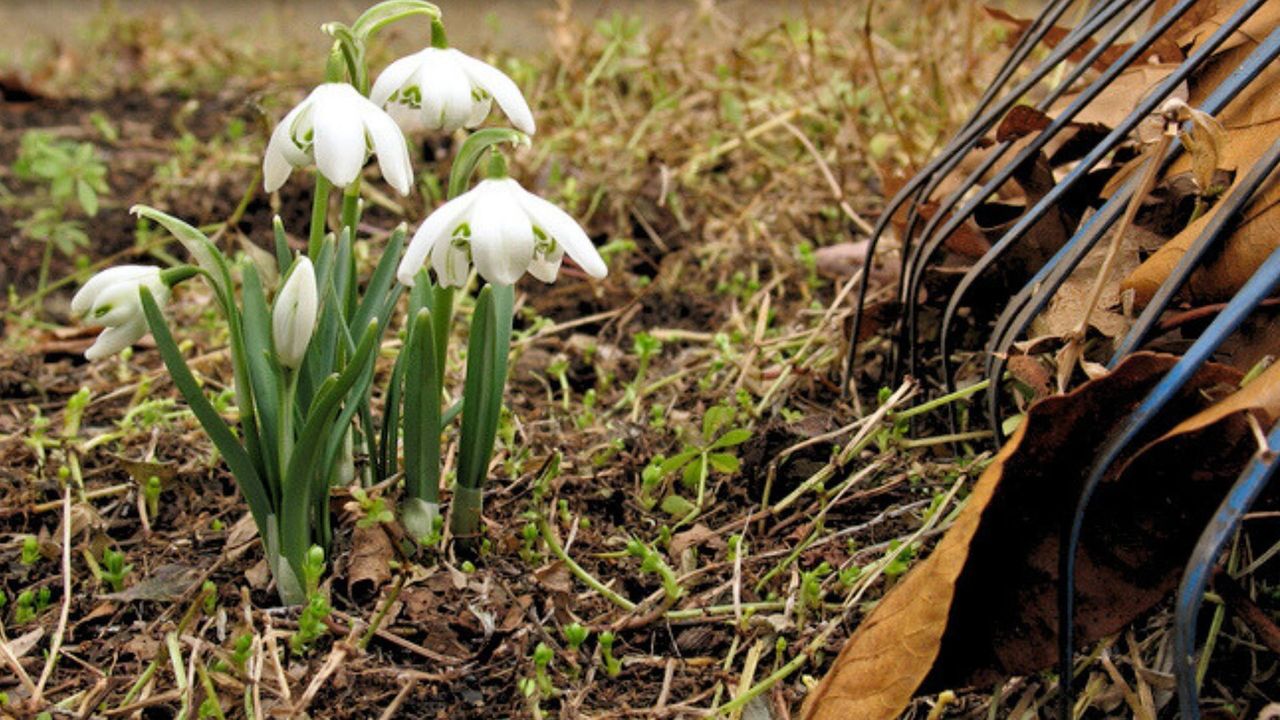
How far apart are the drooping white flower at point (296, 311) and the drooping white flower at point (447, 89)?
0.20 meters

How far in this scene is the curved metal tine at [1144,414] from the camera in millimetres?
1249

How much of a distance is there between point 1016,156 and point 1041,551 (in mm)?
603

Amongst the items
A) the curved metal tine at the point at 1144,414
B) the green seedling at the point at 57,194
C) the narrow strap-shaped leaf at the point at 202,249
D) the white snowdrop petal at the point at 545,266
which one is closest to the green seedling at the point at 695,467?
the white snowdrop petal at the point at 545,266

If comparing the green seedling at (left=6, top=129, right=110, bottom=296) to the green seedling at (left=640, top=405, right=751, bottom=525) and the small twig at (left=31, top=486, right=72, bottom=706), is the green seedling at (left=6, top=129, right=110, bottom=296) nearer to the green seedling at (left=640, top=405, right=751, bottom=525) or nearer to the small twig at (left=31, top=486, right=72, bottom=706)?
the small twig at (left=31, top=486, right=72, bottom=706)

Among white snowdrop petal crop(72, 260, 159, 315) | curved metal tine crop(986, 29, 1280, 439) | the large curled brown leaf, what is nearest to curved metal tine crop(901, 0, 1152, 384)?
curved metal tine crop(986, 29, 1280, 439)

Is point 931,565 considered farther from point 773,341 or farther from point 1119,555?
point 773,341

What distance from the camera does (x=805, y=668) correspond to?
4.97 feet

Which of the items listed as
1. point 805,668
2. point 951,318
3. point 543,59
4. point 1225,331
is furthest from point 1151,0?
point 543,59

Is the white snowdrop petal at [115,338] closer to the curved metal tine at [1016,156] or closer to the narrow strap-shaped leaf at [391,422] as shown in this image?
the narrow strap-shaped leaf at [391,422]

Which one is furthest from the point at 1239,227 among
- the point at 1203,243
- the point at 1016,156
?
the point at 1016,156

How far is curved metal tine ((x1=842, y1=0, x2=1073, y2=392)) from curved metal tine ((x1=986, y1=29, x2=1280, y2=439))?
0.22 meters

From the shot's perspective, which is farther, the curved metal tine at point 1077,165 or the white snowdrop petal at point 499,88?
the curved metal tine at point 1077,165

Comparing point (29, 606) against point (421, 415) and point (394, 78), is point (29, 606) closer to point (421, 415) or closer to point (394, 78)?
point (421, 415)

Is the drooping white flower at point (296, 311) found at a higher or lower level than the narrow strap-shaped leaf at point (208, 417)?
higher
